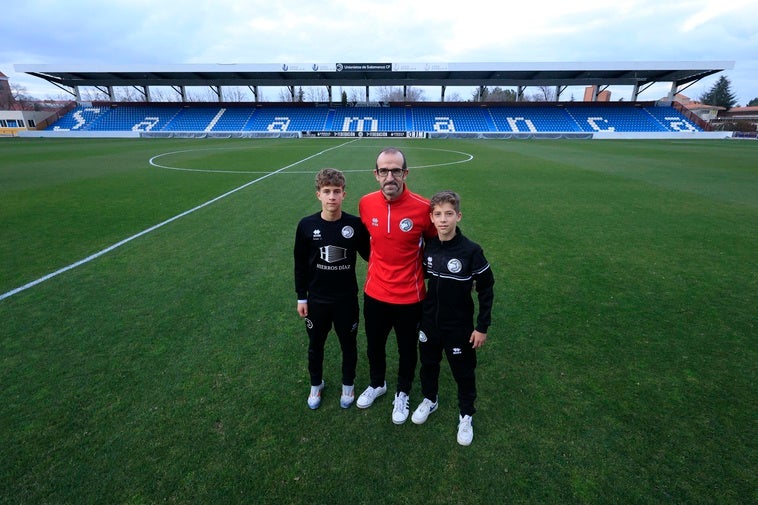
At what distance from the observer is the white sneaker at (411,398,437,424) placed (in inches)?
128

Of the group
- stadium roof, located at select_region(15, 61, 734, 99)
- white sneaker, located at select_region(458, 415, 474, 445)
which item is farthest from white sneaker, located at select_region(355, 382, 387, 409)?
stadium roof, located at select_region(15, 61, 734, 99)

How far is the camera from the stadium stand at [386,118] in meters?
48.4

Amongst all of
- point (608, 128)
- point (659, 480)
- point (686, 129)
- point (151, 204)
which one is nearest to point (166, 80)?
point (151, 204)

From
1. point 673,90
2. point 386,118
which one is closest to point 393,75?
point 386,118

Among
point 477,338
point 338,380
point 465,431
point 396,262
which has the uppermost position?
point 396,262

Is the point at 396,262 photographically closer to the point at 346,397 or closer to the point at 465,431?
the point at 346,397

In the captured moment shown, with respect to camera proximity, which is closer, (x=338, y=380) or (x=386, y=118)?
(x=338, y=380)

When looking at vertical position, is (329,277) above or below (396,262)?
below

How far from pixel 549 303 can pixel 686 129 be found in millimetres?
56570

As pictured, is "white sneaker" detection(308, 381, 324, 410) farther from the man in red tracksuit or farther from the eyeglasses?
the eyeglasses

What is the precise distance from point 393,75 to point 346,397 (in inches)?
2036

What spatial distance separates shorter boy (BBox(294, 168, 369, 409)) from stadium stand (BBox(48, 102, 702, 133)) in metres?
47.3

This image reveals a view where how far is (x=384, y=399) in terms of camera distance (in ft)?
11.8

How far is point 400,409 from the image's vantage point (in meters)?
3.31
